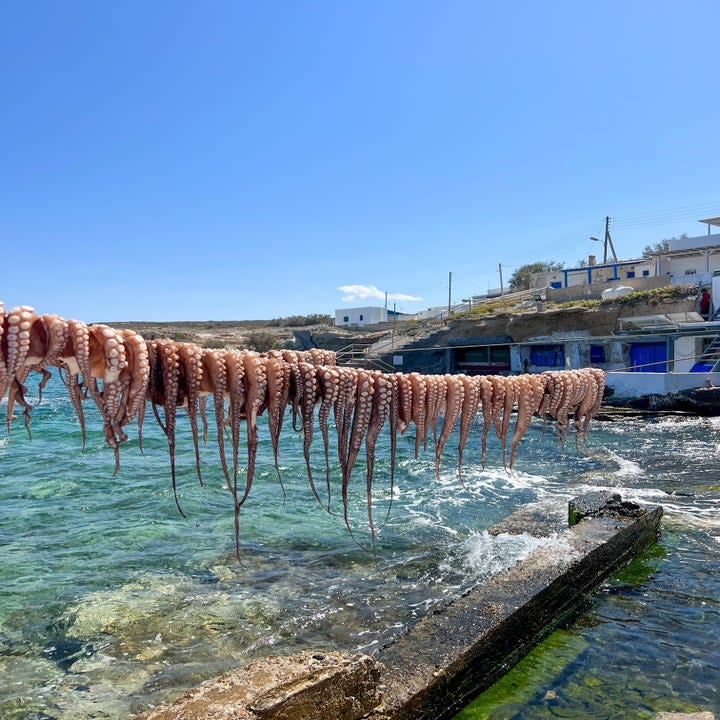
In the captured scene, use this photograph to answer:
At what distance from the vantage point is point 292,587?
8414 millimetres

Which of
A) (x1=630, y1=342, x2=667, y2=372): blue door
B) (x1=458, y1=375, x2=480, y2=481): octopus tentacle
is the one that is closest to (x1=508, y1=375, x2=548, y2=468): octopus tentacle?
(x1=458, y1=375, x2=480, y2=481): octopus tentacle

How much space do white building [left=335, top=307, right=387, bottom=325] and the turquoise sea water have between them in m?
57.3

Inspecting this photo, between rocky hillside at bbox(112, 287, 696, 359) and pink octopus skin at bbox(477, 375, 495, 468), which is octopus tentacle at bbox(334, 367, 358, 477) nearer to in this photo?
pink octopus skin at bbox(477, 375, 495, 468)

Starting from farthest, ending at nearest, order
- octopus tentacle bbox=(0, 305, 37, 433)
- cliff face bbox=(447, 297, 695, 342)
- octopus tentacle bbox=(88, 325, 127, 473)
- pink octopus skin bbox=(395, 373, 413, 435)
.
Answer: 1. cliff face bbox=(447, 297, 695, 342)
2. pink octopus skin bbox=(395, 373, 413, 435)
3. octopus tentacle bbox=(88, 325, 127, 473)
4. octopus tentacle bbox=(0, 305, 37, 433)

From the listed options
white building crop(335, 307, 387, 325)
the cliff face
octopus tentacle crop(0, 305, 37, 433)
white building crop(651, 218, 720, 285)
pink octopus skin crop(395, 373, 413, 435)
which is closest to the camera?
octopus tentacle crop(0, 305, 37, 433)

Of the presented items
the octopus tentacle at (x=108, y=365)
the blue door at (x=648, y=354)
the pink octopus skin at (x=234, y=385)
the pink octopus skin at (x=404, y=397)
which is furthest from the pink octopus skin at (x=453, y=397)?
the blue door at (x=648, y=354)

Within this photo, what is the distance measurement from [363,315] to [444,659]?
229ft

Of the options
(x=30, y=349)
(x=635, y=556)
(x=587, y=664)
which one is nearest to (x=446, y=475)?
(x=635, y=556)

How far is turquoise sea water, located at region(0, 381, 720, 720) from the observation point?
18.9 feet

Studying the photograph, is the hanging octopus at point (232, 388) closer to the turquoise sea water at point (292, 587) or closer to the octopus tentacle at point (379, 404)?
the octopus tentacle at point (379, 404)

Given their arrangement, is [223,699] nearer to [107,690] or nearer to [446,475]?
[107,690]

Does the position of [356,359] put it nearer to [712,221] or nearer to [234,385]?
[234,385]

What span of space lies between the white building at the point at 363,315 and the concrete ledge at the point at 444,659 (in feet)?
212

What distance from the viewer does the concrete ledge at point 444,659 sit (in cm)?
379
